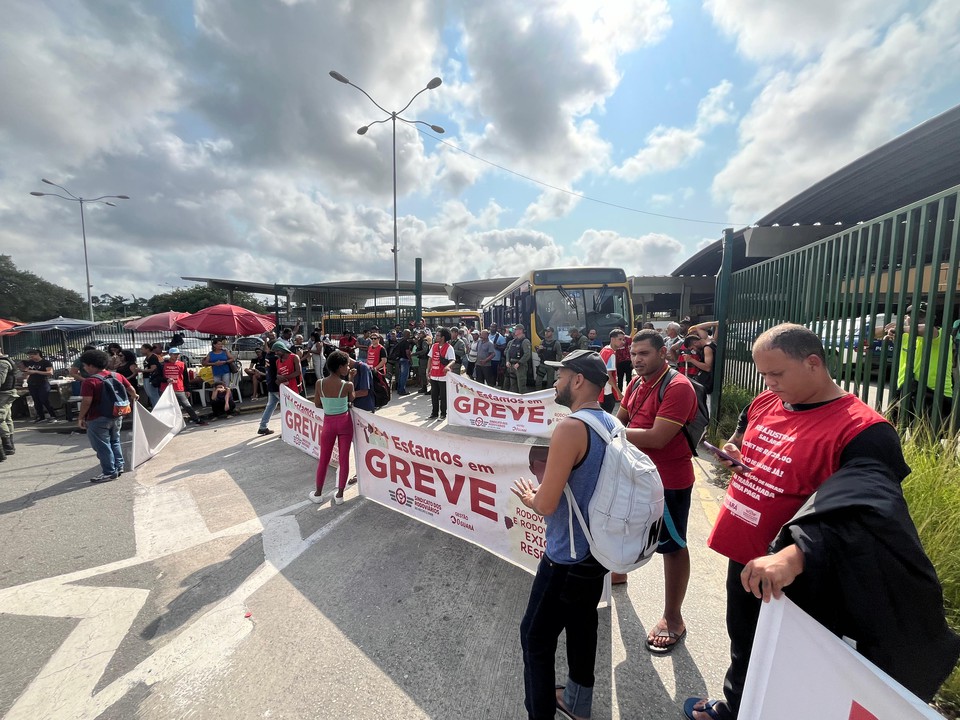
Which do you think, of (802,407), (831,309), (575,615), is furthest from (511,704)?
(831,309)

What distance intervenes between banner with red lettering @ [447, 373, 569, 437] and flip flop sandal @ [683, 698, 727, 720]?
4.23 meters

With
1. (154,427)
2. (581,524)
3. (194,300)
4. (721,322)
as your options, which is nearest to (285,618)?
(581,524)

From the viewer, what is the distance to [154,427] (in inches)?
262

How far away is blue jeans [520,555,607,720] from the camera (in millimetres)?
1805

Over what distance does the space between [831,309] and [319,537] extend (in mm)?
5577

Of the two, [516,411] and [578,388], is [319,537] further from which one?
[516,411]

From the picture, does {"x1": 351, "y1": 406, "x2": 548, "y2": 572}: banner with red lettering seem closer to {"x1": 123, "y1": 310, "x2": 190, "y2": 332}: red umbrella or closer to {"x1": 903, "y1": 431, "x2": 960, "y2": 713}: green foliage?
{"x1": 903, "y1": 431, "x2": 960, "y2": 713}: green foliage

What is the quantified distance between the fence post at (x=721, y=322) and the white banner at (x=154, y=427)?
28.8ft

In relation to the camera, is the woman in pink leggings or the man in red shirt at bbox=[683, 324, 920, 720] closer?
the man in red shirt at bbox=[683, 324, 920, 720]

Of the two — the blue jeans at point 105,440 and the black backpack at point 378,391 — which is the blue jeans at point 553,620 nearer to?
the black backpack at point 378,391

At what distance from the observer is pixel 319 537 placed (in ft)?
12.7

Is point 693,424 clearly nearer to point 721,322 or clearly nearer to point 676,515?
point 676,515

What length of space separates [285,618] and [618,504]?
2.48 metres

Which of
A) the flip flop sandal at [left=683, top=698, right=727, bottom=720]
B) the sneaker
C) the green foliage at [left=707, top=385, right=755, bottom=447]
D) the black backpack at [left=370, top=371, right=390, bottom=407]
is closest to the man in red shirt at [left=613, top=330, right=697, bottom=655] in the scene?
the flip flop sandal at [left=683, top=698, right=727, bottom=720]
